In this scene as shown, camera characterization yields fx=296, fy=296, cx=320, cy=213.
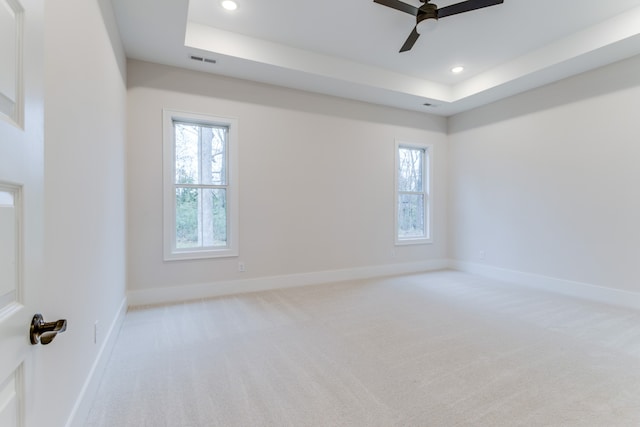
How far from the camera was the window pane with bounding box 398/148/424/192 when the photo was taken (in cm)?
541

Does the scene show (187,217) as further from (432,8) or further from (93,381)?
(432,8)

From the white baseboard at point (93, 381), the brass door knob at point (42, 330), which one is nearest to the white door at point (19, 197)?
the brass door knob at point (42, 330)

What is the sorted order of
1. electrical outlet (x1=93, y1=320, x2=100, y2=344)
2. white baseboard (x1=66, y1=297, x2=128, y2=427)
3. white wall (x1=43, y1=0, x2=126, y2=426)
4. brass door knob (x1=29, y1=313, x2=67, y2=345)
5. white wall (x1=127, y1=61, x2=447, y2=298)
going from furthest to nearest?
white wall (x1=127, y1=61, x2=447, y2=298), electrical outlet (x1=93, y1=320, x2=100, y2=344), white baseboard (x1=66, y1=297, x2=128, y2=427), white wall (x1=43, y1=0, x2=126, y2=426), brass door knob (x1=29, y1=313, x2=67, y2=345)

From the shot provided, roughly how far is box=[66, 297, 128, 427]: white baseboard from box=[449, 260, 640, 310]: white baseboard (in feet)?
16.8

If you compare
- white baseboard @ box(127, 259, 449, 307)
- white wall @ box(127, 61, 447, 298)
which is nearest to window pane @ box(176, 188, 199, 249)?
white wall @ box(127, 61, 447, 298)

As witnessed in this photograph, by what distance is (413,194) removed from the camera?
5.53 m

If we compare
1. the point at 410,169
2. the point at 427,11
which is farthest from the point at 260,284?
the point at 427,11

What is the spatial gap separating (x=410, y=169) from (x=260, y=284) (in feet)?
11.2

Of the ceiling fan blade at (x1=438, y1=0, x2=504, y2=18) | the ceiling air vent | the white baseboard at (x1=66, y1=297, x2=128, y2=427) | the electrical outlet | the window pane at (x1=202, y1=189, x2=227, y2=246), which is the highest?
the ceiling fan blade at (x1=438, y1=0, x2=504, y2=18)

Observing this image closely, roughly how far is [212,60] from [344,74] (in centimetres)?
170

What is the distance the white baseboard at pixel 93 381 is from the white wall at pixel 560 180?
5184mm

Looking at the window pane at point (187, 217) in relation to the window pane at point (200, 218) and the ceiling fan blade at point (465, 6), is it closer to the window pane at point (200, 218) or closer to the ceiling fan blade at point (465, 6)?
the window pane at point (200, 218)

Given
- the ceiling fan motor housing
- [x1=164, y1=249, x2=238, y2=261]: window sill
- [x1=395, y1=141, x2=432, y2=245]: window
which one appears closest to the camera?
the ceiling fan motor housing

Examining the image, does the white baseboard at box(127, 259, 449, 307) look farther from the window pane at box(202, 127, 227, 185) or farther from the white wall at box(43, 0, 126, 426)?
the window pane at box(202, 127, 227, 185)
